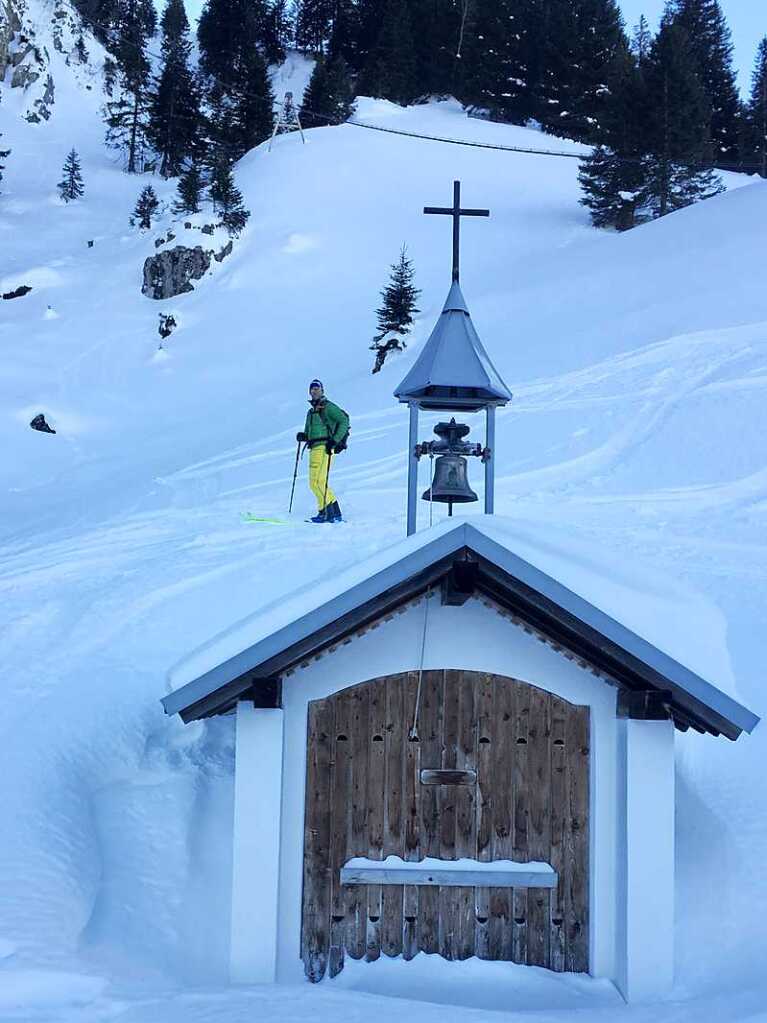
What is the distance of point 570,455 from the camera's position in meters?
13.7

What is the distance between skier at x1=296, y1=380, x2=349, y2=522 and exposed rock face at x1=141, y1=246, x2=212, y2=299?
19.4 metres

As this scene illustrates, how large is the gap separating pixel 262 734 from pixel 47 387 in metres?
20.9

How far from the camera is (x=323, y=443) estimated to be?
37.9ft

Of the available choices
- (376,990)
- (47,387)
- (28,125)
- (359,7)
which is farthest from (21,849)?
(359,7)

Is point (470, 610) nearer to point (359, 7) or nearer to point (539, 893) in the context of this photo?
point (539, 893)

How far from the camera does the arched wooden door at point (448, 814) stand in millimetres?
4996

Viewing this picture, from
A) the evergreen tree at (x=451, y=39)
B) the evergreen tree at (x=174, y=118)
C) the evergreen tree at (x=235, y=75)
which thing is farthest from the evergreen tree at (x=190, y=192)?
the evergreen tree at (x=451, y=39)

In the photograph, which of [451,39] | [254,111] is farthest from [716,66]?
[254,111]

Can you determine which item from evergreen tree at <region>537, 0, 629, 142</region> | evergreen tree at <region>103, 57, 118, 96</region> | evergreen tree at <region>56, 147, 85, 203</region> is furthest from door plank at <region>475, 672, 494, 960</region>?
evergreen tree at <region>103, 57, 118, 96</region>

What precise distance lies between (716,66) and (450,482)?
163ft

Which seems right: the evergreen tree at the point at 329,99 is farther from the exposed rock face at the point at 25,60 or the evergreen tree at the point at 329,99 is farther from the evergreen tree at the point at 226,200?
the exposed rock face at the point at 25,60

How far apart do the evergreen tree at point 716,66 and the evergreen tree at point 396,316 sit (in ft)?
89.8

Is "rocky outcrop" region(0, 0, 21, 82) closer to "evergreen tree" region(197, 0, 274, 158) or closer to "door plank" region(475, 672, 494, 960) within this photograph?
"evergreen tree" region(197, 0, 274, 158)

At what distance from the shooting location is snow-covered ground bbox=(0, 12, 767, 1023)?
5078mm
